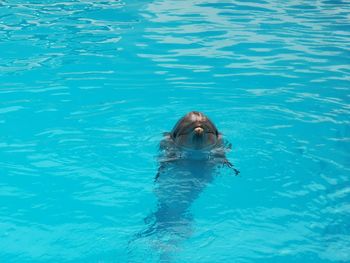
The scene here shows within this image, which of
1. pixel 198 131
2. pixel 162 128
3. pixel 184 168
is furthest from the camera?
pixel 162 128

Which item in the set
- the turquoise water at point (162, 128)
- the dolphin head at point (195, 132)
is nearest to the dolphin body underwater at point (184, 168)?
the dolphin head at point (195, 132)

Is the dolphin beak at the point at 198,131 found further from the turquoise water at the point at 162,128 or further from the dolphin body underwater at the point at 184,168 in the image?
the turquoise water at the point at 162,128

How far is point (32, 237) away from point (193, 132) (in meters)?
1.94

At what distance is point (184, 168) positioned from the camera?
243 inches

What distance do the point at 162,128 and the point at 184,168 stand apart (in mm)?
1774

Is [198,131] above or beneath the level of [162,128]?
above

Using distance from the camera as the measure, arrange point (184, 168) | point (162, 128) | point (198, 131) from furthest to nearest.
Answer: point (162, 128), point (184, 168), point (198, 131)

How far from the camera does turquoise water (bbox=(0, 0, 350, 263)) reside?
547 centimetres

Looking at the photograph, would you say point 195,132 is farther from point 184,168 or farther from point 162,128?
point 162,128

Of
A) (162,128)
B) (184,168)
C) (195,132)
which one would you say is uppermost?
(195,132)

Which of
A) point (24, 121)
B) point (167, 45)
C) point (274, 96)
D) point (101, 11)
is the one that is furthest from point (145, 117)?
point (101, 11)

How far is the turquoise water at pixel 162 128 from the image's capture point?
17.9 ft

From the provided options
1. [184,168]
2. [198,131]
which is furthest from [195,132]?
[184,168]

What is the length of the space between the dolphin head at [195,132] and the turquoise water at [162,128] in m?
0.53
